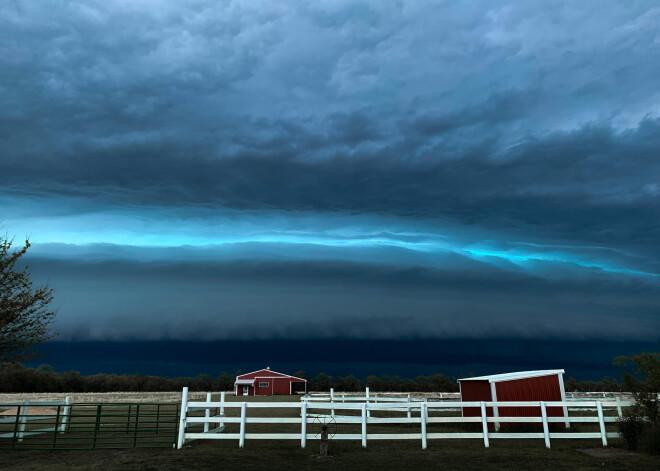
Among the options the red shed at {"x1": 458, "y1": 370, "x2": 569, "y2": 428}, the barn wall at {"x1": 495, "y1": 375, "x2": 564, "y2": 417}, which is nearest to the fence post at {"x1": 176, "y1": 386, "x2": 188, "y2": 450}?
the red shed at {"x1": 458, "y1": 370, "x2": 569, "y2": 428}

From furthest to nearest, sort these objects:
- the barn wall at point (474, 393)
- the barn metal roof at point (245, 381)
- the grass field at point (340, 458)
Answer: the barn metal roof at point (245, 381)
the barn wall at point (474, 393)
the grass field at point (340, 458)

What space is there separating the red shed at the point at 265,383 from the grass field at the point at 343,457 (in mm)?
58886

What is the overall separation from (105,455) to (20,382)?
279 feet

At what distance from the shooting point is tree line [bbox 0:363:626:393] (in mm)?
79312

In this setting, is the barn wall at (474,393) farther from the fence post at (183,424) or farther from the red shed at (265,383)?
the red shed at (265,383)

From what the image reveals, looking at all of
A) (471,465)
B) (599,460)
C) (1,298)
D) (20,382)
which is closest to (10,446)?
(1,298)

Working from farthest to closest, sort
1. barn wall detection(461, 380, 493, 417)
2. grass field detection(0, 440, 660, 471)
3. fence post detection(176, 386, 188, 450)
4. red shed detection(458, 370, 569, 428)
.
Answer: barn wall detection(461, 380, 493, 417), red shed detection(458, 370, 569, 428), fence post detection(176, 386, 188, 450), grass field detection(0, 440, 660, 471)

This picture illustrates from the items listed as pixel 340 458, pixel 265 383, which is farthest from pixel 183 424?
pixel 265 383

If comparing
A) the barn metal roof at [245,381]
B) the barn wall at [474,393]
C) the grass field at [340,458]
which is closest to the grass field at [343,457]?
the grass field at [340,458]

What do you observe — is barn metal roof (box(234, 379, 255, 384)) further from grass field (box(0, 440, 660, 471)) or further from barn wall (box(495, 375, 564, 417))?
grass field (box(0, 440, 660, 471))

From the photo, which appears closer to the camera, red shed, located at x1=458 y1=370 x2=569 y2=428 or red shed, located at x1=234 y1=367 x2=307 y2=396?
red shed, located at x1=458 y1=370 x2=569 y2=428

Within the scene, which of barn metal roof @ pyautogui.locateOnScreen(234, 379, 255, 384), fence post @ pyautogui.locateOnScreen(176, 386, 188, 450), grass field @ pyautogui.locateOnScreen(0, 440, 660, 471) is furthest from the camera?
barn metal roof @ pyautogui.locateOnScreen(234, 379, 255, 384)

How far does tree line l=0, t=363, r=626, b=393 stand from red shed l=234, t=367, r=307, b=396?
845cm

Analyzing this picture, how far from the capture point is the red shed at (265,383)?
234 feet
